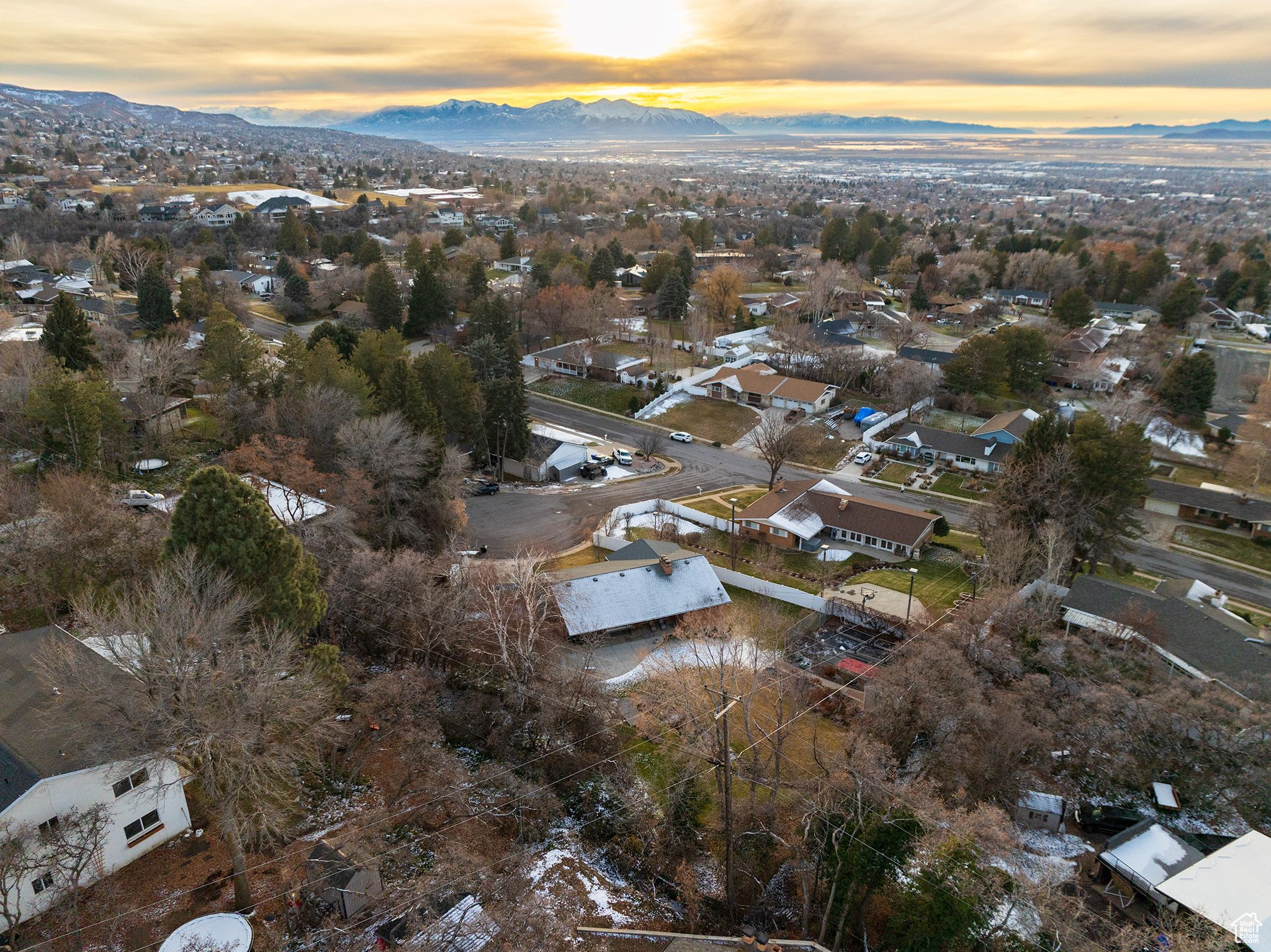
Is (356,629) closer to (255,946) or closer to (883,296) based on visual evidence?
(255,946)

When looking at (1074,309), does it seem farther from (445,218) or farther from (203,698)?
(445,218)

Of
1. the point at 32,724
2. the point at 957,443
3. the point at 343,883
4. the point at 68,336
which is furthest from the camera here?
the point at 957,443

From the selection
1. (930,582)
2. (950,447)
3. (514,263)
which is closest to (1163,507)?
(950,447)

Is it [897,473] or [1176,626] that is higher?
[1176,626]

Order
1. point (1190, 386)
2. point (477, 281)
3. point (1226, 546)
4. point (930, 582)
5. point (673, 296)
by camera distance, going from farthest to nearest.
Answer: point (673, 296) < point (477, 281) < point (1190, 386) < point (1226, 546) < point (930, 582)

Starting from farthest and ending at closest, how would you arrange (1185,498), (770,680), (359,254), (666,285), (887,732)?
(359,254) < (666,285) < (1185,498) < (770,680) < (887,732)

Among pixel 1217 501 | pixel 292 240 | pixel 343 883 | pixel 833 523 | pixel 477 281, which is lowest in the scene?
pixel 833 523

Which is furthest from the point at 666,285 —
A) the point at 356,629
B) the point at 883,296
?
the point at 356,629
